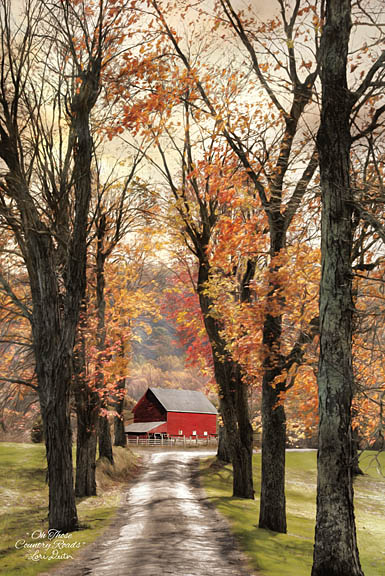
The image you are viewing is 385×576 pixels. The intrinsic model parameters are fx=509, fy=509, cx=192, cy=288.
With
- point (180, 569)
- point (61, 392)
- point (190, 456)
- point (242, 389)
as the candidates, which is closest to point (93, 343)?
point (242, 389)

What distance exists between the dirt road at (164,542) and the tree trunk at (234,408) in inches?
69.2

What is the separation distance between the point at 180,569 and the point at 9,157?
948 cm

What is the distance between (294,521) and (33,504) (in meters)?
9.27

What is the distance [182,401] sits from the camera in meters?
53.0

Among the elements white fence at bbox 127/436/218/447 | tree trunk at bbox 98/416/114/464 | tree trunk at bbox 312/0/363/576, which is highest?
tree trunk at bbox 312/0/363/576

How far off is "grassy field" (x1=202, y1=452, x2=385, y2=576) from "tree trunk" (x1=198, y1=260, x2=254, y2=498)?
916 millimetres

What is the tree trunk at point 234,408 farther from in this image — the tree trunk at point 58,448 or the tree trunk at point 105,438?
the tree trunk at point 58,448

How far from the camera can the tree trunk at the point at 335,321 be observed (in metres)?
7.90

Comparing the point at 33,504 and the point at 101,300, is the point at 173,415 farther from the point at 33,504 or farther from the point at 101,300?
the point at 33,504

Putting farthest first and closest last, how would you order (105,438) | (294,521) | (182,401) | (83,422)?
(182,401)
(105,438)
(83,422)
(294,521)

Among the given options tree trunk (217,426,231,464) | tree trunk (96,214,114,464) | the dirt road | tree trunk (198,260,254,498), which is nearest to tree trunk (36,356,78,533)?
the dirt road

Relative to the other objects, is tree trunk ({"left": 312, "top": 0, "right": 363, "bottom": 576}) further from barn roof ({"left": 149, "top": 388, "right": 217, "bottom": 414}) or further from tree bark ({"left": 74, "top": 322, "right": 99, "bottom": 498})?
barn roof ({"left": 149, "top": 388, "right": 217, "bottom": 414})

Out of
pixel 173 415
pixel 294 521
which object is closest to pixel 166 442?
pixel 173 415

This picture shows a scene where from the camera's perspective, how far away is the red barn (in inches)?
1982
